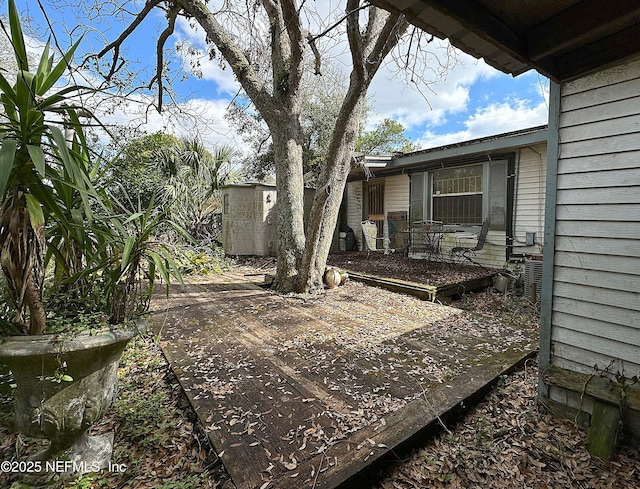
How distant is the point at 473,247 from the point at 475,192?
45.7 inches

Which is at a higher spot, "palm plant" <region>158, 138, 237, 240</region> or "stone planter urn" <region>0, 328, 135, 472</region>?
"palm plant" <region>158, 138, 237, 240</region>

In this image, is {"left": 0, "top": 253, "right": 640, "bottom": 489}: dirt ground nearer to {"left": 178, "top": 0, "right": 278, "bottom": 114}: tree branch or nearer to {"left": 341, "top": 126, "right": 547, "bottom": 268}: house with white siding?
{"left": 178, "top": 0, "right": 278, "bottom": 114}: tree branch

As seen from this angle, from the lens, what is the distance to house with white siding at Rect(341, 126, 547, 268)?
18.4 ft

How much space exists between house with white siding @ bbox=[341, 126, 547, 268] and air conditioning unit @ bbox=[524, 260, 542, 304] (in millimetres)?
A: 1070

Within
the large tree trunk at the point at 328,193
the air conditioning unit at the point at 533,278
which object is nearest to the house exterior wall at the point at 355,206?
the large tree trunk at the point at 328,193

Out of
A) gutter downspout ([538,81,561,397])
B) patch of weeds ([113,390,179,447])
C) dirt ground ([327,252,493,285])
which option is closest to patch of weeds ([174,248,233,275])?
dirt ground ([327,252,493,285])

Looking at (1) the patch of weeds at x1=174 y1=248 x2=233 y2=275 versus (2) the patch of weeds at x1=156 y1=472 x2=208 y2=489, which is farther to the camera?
(1) the patch of weeds at x1=174 y1=248 x2=233 y2=275

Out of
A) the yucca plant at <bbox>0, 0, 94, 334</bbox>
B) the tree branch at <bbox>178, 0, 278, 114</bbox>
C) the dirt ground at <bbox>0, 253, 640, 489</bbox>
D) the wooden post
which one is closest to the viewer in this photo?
the yucca plant at <bbox>0, 0, 94, 334</bbox>

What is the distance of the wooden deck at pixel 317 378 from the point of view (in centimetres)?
152

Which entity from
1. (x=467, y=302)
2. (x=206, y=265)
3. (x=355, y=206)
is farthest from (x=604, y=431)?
(x=355, y=206)

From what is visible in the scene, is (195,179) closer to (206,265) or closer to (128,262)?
(206,265)

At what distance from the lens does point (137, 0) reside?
4527mm

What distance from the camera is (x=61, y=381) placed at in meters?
1.22

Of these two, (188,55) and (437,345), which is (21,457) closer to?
(437,345)
